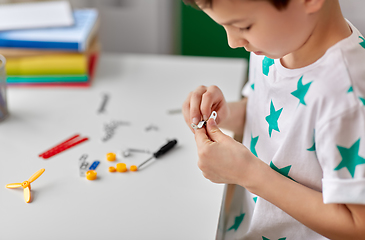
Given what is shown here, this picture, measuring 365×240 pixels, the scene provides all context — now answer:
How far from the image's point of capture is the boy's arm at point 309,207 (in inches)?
20.6

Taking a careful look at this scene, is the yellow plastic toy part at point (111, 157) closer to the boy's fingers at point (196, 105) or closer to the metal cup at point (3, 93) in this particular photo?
the boy's fingers at point (196, 105)

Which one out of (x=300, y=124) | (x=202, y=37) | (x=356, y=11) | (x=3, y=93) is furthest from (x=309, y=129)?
(x=202, y=37)

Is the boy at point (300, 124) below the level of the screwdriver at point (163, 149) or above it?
above

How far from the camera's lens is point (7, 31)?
3.24 ft

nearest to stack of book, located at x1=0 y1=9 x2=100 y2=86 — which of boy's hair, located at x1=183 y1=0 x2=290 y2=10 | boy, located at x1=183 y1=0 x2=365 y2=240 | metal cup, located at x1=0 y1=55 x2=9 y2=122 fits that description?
metal cup, located at x1=0 y1=55 x2=9 y2=122

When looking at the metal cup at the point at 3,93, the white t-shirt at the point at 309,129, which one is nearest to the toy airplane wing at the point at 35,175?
the metal cup at the point at 3,93

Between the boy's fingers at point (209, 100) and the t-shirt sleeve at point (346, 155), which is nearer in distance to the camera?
the t-shirt sleeve at point (346, 155)

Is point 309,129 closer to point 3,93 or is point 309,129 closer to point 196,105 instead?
point 196,105

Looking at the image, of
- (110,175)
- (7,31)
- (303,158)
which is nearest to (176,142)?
(110,175)

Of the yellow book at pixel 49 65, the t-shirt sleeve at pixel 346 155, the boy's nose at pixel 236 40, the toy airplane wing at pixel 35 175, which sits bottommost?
the toy airplane wing at pixel 35 175

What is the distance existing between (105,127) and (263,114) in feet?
1.09

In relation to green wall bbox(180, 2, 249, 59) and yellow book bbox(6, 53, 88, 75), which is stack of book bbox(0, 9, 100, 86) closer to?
yellow book bbox(6, 53, 88, 75)

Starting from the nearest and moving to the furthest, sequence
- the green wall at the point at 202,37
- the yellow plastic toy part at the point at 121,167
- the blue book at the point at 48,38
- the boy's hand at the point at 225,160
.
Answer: the boy's hand at the point at 225,160
the yellow plastic toy part at the point at 121,167
the blue book at the point at 48,38
the green wall at the point at 202,37

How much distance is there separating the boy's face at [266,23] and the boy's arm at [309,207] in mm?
173
